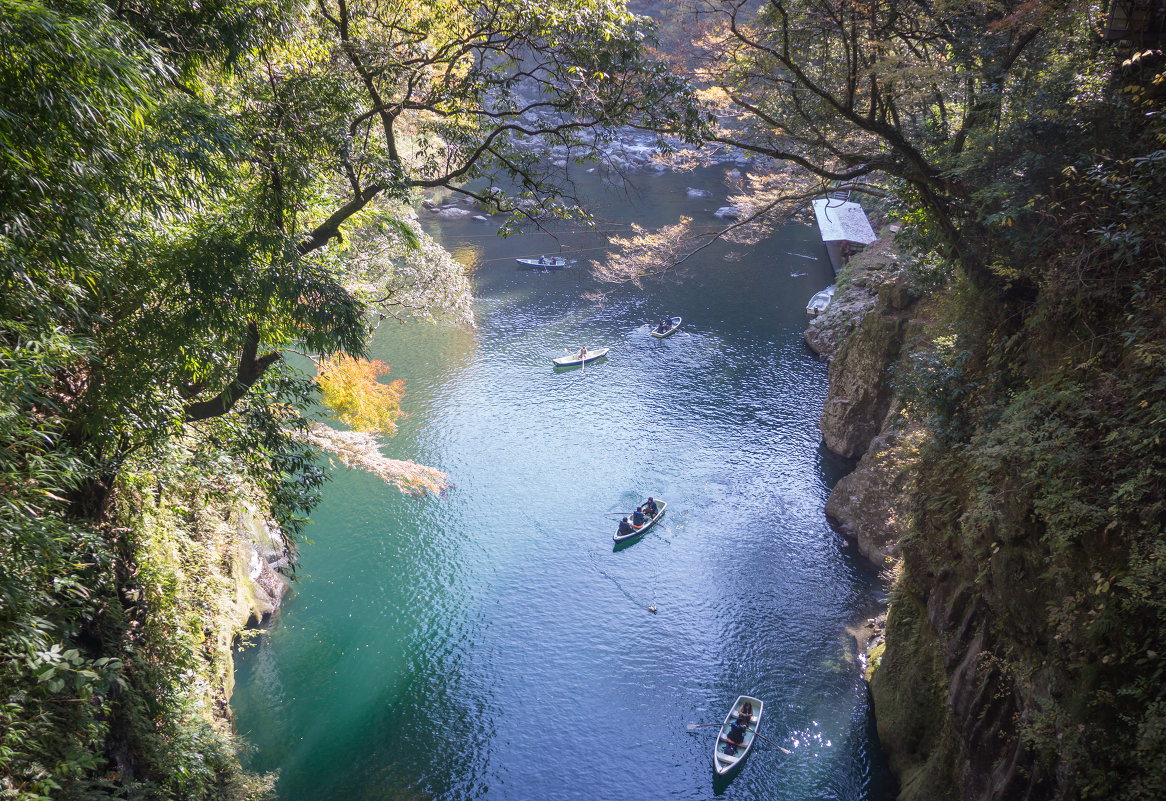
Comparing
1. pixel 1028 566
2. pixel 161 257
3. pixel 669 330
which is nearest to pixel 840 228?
pixel 669 330

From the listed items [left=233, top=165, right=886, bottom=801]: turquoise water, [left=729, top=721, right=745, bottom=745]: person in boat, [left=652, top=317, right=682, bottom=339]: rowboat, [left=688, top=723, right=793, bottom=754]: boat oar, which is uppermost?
[left=652, top=317, right=682, bottom=339]: rowboat

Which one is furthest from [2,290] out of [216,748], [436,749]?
[436,749]

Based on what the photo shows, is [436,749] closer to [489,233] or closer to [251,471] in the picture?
[251,471]

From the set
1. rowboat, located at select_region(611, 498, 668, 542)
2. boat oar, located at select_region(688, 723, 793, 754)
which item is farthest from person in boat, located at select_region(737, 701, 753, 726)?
rowboat, located at select_region(611, 498, 668, 542)

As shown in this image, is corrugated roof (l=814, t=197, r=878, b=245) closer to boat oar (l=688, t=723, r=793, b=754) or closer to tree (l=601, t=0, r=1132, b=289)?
tree (l=601, t=0, r=1132, b=289)

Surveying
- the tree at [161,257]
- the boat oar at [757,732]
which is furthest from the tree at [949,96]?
the boat oar at [757,732]
